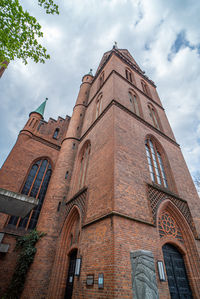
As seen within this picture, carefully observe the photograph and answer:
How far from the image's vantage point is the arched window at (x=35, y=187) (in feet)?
32.6

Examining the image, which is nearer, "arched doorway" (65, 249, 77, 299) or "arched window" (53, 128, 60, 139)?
"arched doorway" (65, 249, 77, 299)

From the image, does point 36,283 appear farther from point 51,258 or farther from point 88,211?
point 88,211

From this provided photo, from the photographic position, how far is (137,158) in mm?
8016

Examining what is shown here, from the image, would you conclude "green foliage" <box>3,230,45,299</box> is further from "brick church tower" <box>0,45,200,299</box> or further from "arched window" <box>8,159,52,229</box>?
"arched window" <box>8,159,52,229</box>

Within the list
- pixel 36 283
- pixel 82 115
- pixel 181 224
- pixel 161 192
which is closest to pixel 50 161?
pixel 82 115

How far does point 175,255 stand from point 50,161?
10.4 meters

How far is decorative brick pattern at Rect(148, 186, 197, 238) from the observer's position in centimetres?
708

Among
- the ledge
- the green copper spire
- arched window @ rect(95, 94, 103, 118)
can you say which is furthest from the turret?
the ledge

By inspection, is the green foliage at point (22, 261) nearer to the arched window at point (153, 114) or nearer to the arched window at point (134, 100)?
the arched window at point (134, 100)

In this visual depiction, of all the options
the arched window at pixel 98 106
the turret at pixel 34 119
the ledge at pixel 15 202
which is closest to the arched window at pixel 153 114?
the arched window at pixel 98 106

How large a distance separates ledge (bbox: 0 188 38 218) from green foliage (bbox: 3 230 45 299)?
3.24m

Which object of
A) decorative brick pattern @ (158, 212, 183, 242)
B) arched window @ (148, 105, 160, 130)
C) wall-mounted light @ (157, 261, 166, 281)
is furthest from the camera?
arched window @ (148, 105, 160, 130)

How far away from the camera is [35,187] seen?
38.0 ft

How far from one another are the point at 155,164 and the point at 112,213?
17.7 feet
